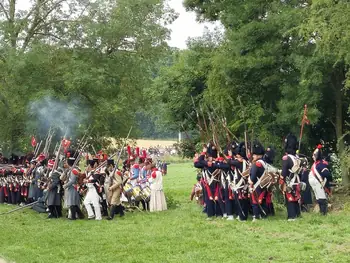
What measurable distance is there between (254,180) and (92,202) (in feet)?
15.7

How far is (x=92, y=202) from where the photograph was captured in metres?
17.2

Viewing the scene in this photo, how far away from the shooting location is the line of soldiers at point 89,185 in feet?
56.9

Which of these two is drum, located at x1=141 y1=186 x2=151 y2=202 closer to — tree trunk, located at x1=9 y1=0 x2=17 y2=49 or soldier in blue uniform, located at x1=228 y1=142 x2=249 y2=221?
soldier in blue uniform, located at x1=228 y1=142 x2=249 y2=221

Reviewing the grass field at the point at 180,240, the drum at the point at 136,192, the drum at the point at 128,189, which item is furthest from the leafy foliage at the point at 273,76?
the grass field at the point at 180,240

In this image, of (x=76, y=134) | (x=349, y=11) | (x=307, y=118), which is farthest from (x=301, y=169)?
(x=76, y=134)

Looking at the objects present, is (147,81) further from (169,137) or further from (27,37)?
(169,137)

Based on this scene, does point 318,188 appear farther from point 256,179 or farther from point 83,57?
point 83,57

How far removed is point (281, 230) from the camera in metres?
13.1

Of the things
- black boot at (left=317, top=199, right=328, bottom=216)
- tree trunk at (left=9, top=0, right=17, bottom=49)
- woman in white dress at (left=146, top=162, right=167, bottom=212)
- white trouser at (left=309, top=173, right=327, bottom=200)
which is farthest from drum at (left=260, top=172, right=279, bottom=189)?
tree trunk at (left=9, top=0, right=17, bottom=49)

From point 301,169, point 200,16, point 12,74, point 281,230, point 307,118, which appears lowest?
point 281,230

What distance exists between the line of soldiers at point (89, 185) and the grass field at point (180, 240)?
Result: 3.00 feet

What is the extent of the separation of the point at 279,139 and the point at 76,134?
9.26m

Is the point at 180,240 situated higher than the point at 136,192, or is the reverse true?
the point at 136,192

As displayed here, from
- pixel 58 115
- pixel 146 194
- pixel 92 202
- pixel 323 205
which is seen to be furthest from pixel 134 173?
pixel 323 205
